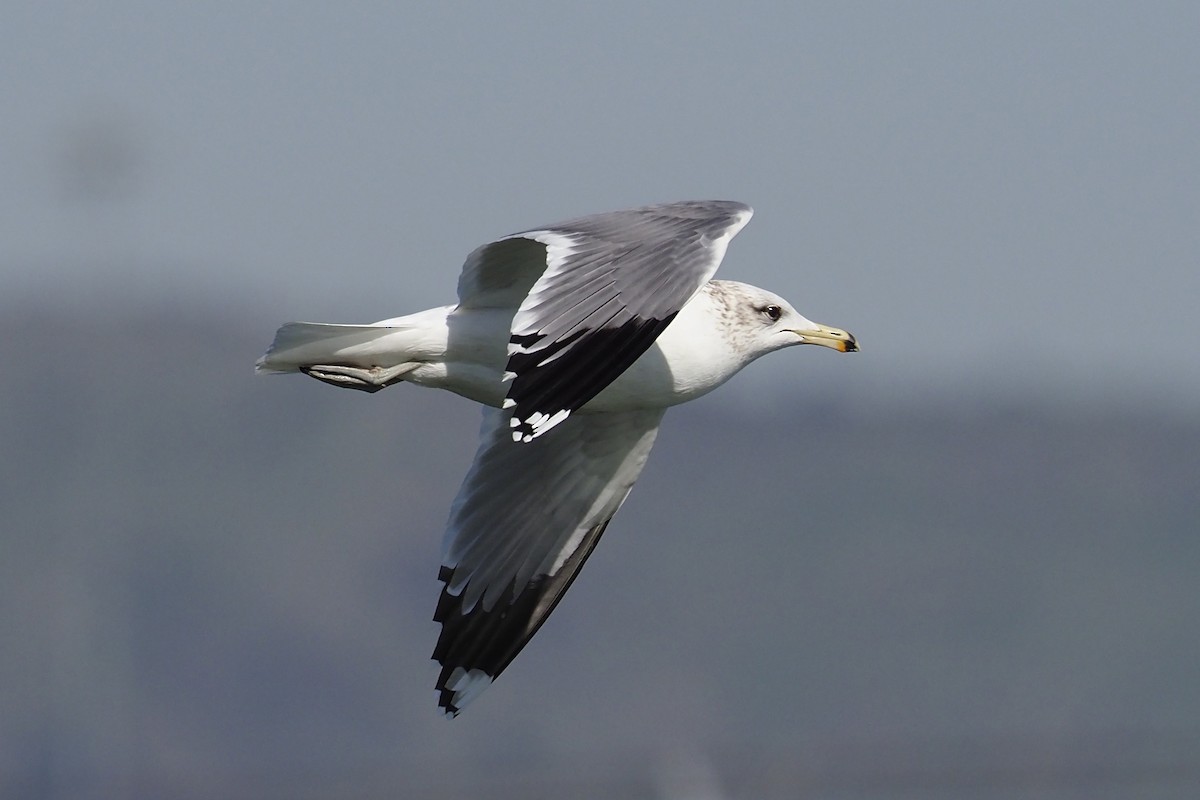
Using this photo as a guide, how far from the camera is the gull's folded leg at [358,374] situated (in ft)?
26.7

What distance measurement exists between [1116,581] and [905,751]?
159ft

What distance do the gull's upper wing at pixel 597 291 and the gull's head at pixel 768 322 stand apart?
66 centimetres

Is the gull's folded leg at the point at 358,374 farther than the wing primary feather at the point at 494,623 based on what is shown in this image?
No

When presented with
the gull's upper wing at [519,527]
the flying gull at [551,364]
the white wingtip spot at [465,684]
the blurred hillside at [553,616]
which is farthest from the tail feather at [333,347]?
the blurred hillside at [553,616]

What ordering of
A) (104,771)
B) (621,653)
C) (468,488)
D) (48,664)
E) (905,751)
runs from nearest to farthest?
(468,488) < (905,751) < (104,771) < (48,664) < (621,653)

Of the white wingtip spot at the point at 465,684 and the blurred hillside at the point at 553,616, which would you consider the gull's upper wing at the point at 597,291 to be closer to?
the white wingtip spot at the point at 465,684

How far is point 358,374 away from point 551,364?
5.10 feet

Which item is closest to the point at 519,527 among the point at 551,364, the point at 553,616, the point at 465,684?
the point at 465,684

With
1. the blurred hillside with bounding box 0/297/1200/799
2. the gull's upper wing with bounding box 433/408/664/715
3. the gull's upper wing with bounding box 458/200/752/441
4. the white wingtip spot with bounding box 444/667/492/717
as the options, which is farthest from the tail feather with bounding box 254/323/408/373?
the blurred hillside with bounding box 0/297/1200/799

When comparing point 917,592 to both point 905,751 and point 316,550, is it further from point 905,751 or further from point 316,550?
point 905,751

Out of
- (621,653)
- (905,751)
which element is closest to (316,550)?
(621,653)

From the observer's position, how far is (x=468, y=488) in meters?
9.21

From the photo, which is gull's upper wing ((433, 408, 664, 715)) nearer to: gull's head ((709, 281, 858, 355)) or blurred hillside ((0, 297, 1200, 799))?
gull's head ((709, 281, 858, 355))

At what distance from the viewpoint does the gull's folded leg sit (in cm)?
815
